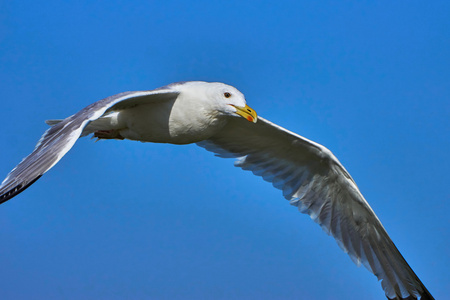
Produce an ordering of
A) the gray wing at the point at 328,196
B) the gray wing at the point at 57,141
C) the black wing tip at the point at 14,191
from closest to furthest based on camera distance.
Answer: the black wing tip at the point at 14,191 < the gray wing at the point at 57,141 < the gray wing at the point at 328,196

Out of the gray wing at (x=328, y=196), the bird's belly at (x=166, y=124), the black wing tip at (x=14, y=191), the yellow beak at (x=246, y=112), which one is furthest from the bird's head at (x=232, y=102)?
the black wing tip at (x=14, y=191)

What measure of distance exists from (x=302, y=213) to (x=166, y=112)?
9.28ft

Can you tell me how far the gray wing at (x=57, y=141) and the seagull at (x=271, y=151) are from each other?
0.19ft

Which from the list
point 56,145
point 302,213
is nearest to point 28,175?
point 56,145

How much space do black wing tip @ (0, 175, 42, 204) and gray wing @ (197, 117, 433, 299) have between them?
3666 millimetres

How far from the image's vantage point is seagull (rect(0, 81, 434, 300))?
8141 mm

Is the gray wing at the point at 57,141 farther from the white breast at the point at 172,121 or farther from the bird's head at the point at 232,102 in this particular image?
the bird's head at the point at 232,102

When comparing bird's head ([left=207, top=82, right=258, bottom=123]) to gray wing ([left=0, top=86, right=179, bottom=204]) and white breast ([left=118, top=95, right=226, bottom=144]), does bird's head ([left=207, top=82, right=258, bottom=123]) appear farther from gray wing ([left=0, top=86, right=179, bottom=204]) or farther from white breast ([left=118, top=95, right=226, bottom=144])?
gray wing ([left=0, top=86, right=179, bottom=204])

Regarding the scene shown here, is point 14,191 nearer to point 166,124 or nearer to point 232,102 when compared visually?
point 166,124

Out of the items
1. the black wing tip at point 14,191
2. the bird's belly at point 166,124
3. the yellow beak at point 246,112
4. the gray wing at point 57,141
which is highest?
the yellow beak at point 246,112

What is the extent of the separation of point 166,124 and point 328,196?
2.85 meters

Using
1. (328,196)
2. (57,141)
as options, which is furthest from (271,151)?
(57,141)

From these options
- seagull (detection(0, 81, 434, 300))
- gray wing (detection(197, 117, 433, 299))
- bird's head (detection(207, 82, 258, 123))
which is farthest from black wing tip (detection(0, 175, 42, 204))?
gray wing (detection(197, 117, 433, 299))

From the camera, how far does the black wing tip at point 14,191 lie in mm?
6512
